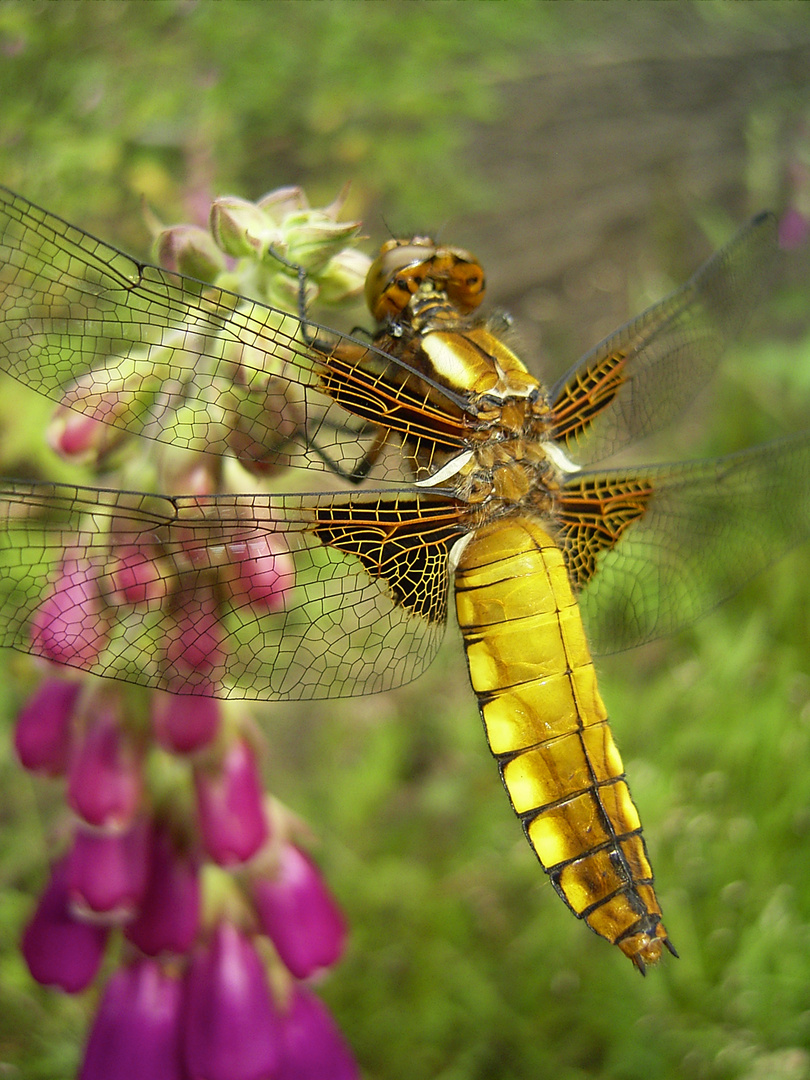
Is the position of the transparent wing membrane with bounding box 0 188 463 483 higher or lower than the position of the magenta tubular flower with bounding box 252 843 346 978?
higher

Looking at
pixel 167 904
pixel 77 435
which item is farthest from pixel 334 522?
pixel 167 904

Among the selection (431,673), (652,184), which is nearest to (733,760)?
(431,673)

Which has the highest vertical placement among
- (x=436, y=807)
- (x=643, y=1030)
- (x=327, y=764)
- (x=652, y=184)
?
(x=652, y=184)

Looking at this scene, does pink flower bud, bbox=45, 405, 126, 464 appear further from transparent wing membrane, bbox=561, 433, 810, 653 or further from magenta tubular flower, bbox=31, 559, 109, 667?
transparent wing membrane, bbox=561, 433, 810, 653

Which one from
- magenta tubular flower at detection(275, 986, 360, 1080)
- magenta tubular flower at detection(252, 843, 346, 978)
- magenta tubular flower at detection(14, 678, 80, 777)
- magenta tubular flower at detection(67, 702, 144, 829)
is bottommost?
magenta tubular flower at detection(275, 986, 360, 1080)

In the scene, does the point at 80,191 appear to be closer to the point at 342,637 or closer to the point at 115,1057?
the point at 342,637

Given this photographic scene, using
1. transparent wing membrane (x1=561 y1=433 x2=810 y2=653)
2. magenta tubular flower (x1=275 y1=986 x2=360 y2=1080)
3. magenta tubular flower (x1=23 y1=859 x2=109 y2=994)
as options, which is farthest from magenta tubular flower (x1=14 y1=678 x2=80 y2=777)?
transparent wing membrane (x1=561 y1=433 x2=810 y2=653)

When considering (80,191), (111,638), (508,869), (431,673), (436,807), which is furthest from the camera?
(431,673)
